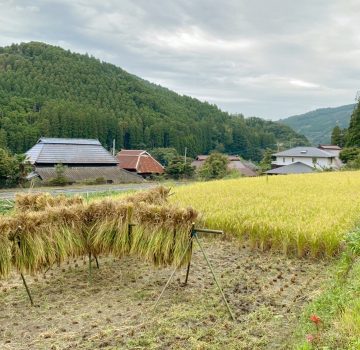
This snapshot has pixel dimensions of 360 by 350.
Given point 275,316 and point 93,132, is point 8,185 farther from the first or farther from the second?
point 93,132

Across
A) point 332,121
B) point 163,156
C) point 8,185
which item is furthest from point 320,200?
point 332,121

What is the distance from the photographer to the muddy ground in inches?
159

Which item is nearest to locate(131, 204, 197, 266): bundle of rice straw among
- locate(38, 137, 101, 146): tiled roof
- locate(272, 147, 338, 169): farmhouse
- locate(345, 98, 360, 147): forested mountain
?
locate(38, 137, 101, 146): tiled roof

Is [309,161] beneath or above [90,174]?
above

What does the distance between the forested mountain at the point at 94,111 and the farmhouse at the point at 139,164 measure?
11.7 m

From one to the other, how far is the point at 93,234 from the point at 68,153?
1253 inches

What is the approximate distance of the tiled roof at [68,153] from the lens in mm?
34594

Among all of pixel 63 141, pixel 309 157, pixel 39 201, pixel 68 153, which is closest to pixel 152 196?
pixel 39 201

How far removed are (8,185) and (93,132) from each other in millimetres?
30700

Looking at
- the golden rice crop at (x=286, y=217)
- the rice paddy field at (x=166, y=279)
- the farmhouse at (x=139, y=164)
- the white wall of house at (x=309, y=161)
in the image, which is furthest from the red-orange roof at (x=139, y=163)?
the rice paddy field at (x=166, y=279)

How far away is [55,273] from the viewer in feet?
20.9

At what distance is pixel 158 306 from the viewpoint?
491 centimetres

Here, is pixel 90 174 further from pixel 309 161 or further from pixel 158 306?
pixel 158 306

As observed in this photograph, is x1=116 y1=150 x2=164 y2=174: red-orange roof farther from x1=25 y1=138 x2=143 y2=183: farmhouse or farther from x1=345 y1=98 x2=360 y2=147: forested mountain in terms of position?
x1=345 y1=98 x2=360 y2=147: forested mountain
